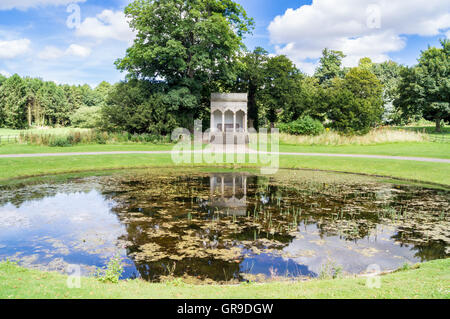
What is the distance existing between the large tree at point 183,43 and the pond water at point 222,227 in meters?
22.5

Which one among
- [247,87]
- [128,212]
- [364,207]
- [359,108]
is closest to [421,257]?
[364,207]

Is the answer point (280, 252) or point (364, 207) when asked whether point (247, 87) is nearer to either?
point (364, 207)

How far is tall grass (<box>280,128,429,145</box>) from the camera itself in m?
32.2

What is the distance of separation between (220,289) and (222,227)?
391 cm

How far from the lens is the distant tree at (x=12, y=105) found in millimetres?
66875

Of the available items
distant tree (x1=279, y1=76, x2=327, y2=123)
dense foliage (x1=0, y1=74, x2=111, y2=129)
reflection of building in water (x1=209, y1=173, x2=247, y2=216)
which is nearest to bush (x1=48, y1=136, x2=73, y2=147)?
reflection of building in water (x1=209, y1=173, x2=247, y2=216)

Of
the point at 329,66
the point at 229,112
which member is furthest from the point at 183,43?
the point at 329,66

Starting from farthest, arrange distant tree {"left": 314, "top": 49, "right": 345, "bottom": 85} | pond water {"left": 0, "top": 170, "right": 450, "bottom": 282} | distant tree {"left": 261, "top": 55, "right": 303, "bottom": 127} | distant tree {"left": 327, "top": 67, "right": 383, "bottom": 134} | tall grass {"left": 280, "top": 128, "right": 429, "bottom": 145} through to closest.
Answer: distant tree {"left": 314, "top": 49, "right": 345, "bottom": 85} → distant tree {"left": 261, "top": 55, "right": 303, "bottom": 127} → distant tree {"left": 327, "top": 67, "right": 383, "bottom": 134} → tall grass {"left": 280, "top": 128, "right": 429, "bottom": 145} → pond water {"left": 0, "top": 170, "right": 450, "bottom": 282}

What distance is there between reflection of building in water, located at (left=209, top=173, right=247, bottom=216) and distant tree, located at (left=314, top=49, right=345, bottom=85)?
5585cm

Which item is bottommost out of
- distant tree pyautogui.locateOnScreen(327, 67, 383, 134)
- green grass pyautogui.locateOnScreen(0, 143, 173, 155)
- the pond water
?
the pond water

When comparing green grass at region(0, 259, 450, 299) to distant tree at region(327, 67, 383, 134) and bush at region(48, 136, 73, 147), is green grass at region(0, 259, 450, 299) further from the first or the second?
distant tree at region(327, 67, 383, 134)

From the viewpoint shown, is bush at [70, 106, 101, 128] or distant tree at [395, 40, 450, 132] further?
bush at [70, 106, 101, 128]

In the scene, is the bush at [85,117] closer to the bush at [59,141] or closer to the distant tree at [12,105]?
the distant tree at [12,105]
